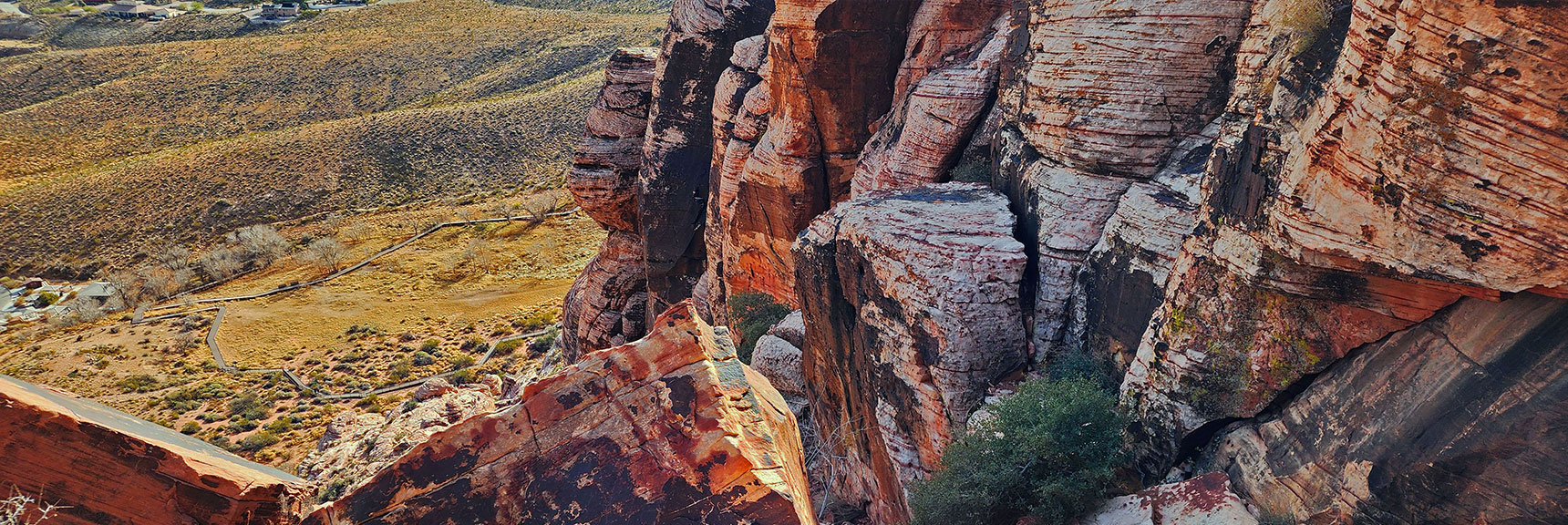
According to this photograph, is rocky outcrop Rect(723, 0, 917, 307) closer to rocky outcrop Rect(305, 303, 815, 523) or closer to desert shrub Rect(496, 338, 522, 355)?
rocky outcrop Rect(305, 303, 815, 523)

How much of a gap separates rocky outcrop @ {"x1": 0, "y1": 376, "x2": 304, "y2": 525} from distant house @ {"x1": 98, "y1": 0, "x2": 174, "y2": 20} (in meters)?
110

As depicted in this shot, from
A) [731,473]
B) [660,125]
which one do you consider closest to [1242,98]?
[731,473]

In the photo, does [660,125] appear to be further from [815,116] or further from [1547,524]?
[1547,524]

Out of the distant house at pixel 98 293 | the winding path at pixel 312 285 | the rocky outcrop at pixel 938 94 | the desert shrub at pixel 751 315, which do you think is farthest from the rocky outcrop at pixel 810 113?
the distant house at pixel 98 293

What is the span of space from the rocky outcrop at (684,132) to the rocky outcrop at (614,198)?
1281mm

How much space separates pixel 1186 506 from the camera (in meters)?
7.85

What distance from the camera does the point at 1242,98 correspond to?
9.10 metres

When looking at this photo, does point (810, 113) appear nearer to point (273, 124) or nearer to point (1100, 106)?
point (1100, 106)

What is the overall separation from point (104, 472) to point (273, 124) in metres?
65.6

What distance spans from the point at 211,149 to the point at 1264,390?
67027 mm

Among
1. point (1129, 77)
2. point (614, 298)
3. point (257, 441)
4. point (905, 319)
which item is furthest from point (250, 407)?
point (1129, 77)

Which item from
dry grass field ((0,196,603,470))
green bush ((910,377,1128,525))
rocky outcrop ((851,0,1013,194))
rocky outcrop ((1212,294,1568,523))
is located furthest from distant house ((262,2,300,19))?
rocky outcrop ((1212,294,1568,523))

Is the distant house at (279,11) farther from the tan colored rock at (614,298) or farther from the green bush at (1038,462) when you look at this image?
the green bush at (1038,462)

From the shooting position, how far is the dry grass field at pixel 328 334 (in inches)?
1275
